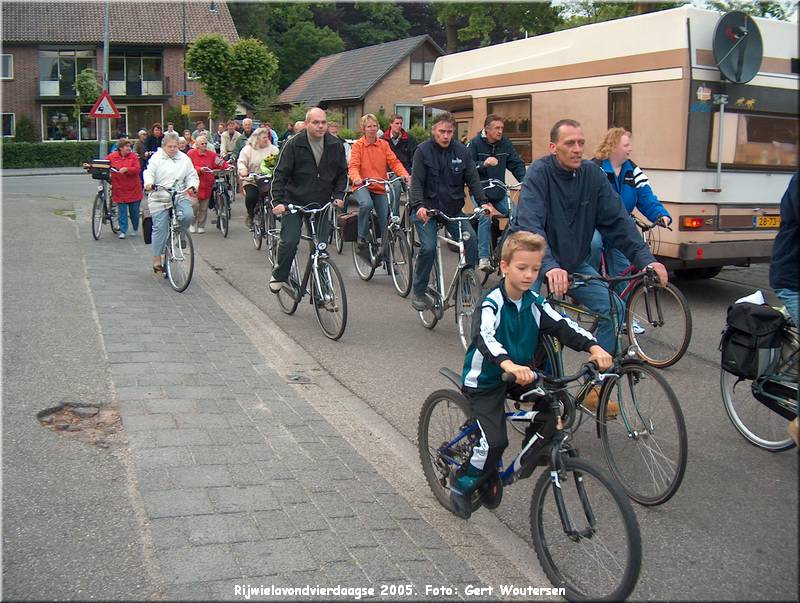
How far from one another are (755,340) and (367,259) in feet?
21.9

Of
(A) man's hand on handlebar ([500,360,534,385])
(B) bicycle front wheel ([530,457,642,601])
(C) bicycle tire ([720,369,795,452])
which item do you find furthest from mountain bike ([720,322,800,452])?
(A) man's hand on handlebar ([500,360,534,385])

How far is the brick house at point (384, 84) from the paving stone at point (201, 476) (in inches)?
1838

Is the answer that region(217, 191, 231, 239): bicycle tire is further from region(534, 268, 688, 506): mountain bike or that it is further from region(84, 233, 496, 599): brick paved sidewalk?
region(534, 268, 688, 506): mountain bike

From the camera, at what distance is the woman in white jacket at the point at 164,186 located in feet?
Result: 34.8

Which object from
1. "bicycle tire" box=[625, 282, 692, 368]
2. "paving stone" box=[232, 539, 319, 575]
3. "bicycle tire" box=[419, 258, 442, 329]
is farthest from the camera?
"bicycle tire" box=[419, 258, 442, 329]

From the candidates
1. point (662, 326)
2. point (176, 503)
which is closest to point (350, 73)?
point (662, 326)

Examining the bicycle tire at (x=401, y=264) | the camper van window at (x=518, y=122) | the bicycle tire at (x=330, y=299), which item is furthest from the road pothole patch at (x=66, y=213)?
the bicycle tire at (x=330, y=299)

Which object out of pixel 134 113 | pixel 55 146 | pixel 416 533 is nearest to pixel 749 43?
pixel 416 533

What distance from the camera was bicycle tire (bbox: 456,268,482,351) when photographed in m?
7.68

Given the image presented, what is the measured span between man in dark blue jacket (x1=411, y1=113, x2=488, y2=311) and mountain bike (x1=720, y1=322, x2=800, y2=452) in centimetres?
328

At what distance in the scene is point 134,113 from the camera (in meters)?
58.1

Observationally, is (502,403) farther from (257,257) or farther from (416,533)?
(257,257)

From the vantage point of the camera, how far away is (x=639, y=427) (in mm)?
4410

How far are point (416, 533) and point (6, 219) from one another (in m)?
15.6
